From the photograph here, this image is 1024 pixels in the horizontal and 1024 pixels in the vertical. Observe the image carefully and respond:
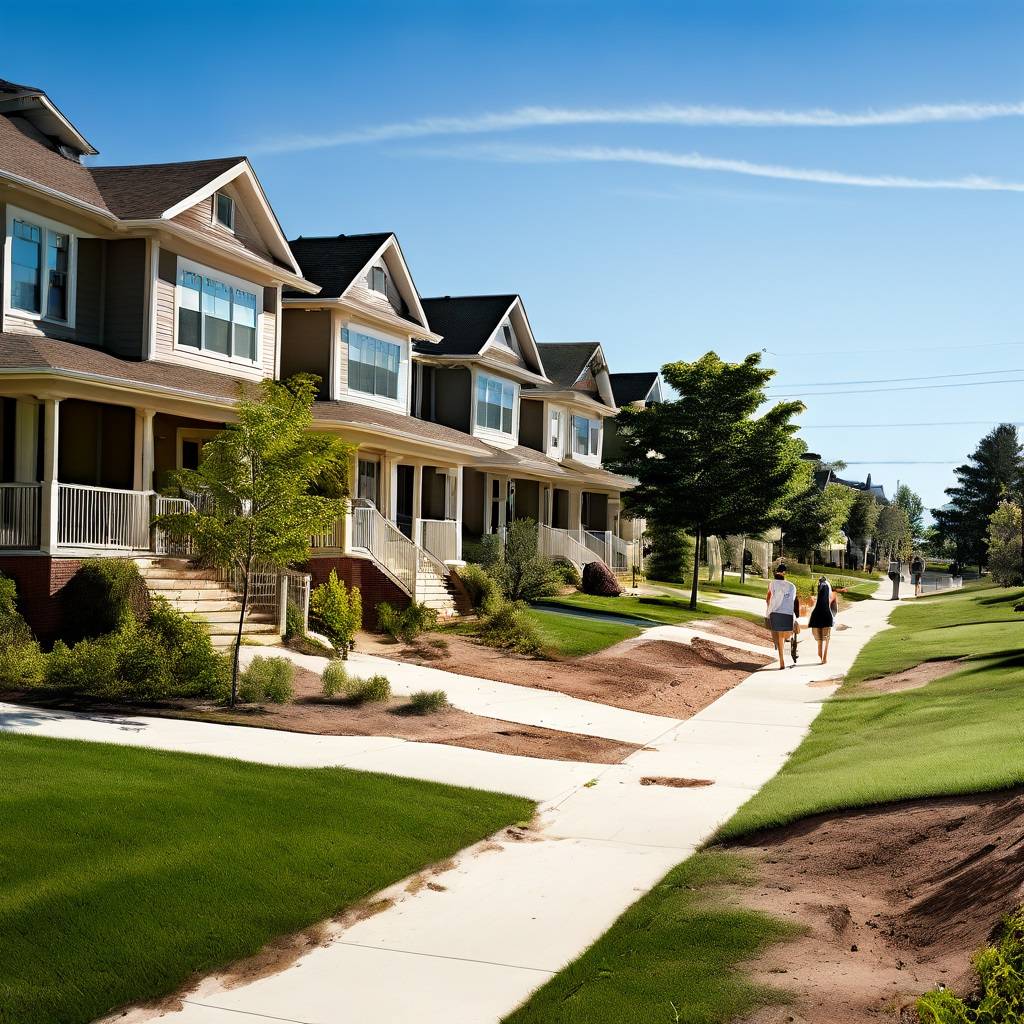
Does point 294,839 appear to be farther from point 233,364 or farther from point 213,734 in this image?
point 233,364

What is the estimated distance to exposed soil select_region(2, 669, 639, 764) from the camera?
14.1 metres

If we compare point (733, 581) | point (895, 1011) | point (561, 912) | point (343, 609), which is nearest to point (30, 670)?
point (343, 609)

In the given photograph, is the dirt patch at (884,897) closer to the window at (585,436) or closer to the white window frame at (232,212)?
the white window frame at (232,212)

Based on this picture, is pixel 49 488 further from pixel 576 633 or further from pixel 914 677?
pixel 914 677

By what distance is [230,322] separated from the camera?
25141 mm

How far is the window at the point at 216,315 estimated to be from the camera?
23.8 meters

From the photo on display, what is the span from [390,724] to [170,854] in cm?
690

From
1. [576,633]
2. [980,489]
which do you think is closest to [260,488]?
[576,633]

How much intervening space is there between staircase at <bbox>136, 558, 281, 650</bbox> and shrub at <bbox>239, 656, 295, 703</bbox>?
2.58 m

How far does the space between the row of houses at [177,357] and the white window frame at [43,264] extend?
1.4 inches

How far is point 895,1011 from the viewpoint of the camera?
566 centimetres

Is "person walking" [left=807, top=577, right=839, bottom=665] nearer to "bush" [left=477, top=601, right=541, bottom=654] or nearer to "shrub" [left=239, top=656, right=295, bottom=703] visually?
"bush" [left=477, top=601, right=541, bottom=654]

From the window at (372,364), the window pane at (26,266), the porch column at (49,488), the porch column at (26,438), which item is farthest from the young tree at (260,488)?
the window at (372,364)

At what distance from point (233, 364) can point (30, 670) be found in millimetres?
10845
